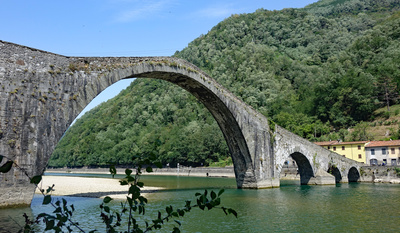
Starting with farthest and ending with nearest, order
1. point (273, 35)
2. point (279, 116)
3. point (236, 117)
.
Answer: point (273, 35) < point (279, 116) < point (236, 117)

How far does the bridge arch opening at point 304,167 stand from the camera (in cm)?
3103

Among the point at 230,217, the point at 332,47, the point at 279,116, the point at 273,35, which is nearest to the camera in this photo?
the point at 230,217

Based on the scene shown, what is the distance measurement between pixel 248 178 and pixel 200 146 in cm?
4206

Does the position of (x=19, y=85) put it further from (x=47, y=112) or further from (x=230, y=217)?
(x=230, y=217)

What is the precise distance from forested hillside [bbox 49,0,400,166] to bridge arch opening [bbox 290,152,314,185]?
51.0 feet

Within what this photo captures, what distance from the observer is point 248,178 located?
25.8 meters

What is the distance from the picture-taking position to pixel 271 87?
266ft

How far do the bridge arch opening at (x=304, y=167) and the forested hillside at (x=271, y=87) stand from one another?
15.6 metres

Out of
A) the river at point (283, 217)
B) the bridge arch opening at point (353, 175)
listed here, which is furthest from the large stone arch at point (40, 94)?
the bridge arch opening at point (353, 175)

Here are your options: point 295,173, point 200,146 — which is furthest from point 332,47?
point 295,173

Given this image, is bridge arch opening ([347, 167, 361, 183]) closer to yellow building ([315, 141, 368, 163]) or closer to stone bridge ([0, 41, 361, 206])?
yellow building ([315, 141, 368, 163])

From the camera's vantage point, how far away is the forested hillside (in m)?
62.6

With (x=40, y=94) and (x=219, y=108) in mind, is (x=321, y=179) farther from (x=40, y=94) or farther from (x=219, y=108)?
(x=40, y=94)

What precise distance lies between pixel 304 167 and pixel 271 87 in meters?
50.4
